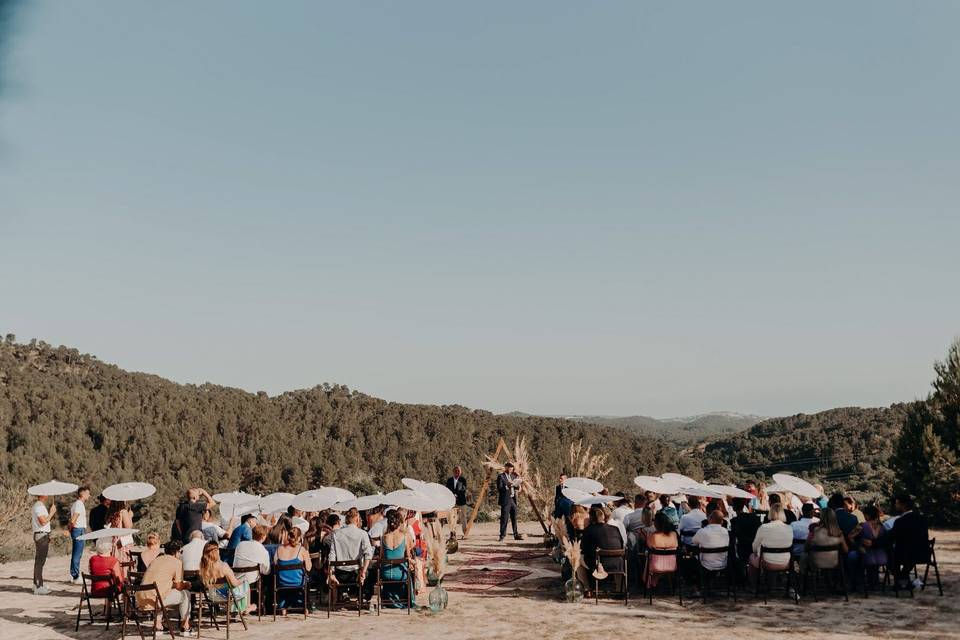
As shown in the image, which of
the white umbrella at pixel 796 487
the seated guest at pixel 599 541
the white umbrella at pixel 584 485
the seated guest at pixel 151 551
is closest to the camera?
the seated guest at pixel 151 551

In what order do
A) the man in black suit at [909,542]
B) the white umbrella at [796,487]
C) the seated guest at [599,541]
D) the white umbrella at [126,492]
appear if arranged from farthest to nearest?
the white umbrella at [796,487] → the white umbrella at [126,492] → the seated guest at [599,541] → the man in black suit at [909,542]

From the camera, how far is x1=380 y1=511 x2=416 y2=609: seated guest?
10.6m

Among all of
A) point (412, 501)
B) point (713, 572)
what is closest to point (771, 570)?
point (713, 572)

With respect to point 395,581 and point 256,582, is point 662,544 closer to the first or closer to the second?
point 395,581

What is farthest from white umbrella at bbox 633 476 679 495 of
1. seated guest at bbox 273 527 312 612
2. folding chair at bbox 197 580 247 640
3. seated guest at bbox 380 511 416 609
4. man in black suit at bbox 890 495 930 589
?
folding chair at bbox 197 580 247 640

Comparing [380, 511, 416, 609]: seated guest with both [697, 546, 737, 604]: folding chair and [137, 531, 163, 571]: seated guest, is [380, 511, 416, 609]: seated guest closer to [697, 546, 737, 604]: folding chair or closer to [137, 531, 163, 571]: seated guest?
[137, 531, 163, 571]: seated guest

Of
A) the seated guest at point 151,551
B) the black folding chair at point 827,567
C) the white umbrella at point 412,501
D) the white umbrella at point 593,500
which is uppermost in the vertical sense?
the white umbrella at point 412,501

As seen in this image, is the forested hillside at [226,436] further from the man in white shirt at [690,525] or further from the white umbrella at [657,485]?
the man in white shirt at [690,525]

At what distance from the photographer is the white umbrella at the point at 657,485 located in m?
12.5

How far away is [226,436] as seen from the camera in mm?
39344

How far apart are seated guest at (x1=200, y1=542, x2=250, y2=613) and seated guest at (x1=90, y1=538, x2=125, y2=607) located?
3.73 ft

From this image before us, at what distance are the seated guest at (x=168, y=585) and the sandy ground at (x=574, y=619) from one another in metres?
0.53

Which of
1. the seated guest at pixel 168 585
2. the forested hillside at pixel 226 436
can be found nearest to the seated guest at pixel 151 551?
the seated guest at pixel 168 585

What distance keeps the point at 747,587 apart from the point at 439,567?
4.67 m
